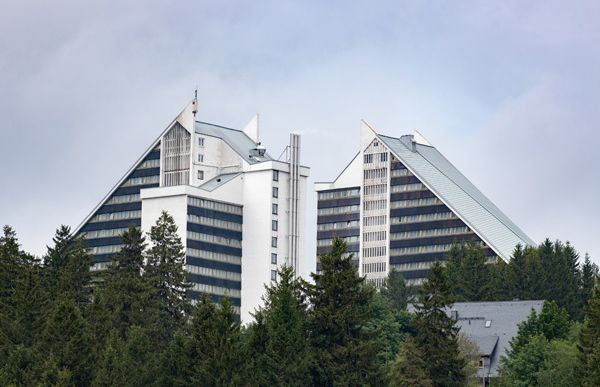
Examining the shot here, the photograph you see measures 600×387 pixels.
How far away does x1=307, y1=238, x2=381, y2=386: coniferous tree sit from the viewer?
548ft

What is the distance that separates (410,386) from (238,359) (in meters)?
24.1

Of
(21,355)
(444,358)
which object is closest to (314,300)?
(444,358)

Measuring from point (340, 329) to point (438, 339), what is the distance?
1369 cm

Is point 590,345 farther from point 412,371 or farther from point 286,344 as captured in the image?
point 286,344

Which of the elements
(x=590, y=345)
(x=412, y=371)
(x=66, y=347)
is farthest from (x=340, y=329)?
(x=66, y=347)

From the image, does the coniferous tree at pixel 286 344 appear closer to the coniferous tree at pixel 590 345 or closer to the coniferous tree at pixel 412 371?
the coniferous tree at pixel 412 371

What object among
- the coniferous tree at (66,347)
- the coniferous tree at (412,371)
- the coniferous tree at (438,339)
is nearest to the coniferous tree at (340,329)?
the coniferous tree at (412,371)

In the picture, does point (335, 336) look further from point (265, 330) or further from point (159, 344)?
point (159, 344)

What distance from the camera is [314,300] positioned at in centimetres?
17038

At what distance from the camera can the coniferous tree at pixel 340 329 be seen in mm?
167125

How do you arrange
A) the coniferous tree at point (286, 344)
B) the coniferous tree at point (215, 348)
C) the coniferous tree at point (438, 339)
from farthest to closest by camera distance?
the coniferous tree at point (438, 339)
the coniferous tree at point (286, 344)
the coniferous tree at point (215, 348)

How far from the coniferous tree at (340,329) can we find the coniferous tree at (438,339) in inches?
373

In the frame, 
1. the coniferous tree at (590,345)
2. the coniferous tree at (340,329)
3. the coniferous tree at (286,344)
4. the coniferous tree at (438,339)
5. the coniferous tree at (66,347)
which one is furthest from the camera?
the coniferous tree at (438,339)

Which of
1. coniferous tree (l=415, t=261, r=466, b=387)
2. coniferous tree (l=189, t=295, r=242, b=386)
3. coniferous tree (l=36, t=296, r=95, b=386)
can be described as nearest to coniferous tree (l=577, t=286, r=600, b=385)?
coniferous tree (l=415, t=261, r=466, b=387)
